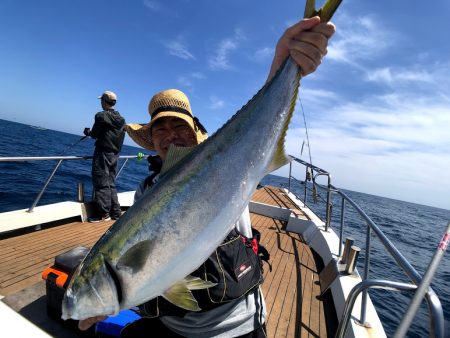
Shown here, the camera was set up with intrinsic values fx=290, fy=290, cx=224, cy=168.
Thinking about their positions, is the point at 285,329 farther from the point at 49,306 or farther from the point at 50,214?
the point at 50,214

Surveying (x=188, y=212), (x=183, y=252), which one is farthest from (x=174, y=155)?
(x=183, y=252)

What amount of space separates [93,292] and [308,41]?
1893 millimetres

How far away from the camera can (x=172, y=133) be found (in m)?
2.45

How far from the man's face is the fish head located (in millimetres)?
1179

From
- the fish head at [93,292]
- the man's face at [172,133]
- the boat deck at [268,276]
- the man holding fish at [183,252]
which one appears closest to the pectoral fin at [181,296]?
the man holding fish at [183,252]

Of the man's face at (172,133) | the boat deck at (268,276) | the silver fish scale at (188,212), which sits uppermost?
the man's face at (172,133)

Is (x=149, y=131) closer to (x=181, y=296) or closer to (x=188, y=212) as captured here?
(x=188, y=212)

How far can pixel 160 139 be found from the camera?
249 cm

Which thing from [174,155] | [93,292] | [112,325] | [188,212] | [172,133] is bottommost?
[112,325]

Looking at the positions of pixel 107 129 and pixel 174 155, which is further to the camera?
pixel 107 129

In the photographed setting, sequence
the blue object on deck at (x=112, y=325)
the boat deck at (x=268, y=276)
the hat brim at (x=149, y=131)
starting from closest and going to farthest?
the hat brim at (x=149, y=131) < the blue object on deck at (x=112, y=325) < the boat deck at (x=268, y=276)

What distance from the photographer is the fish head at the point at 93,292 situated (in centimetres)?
144

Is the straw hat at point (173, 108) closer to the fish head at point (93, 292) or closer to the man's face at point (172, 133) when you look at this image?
the man's face at point (172, 133)

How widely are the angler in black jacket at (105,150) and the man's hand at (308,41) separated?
20.6 ft
